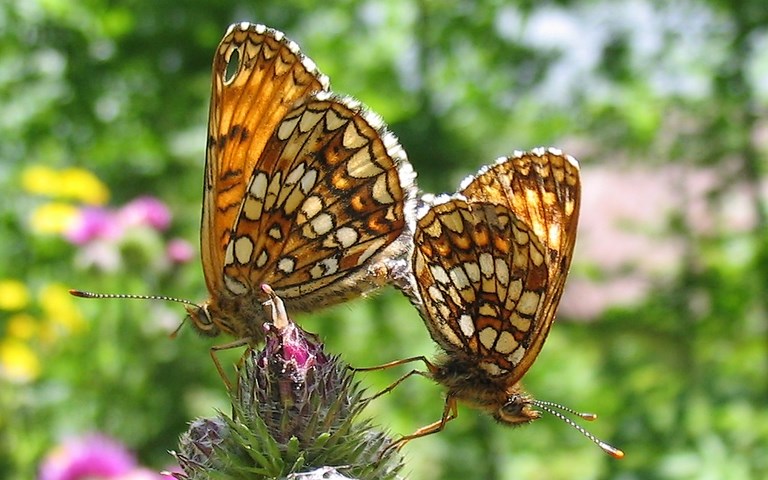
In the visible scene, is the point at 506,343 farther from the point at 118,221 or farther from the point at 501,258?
the point at 118,221

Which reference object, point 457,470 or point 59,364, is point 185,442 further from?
point 59,364

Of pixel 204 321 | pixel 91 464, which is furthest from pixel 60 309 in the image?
pixel 204 321

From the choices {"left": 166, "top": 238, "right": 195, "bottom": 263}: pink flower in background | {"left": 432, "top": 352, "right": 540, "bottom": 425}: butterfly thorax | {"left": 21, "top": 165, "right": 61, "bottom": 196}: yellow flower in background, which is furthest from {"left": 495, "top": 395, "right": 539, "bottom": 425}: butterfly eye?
{"left": 21, "top": 165, "right": 61, "bottom": 196}: yellow flower in background

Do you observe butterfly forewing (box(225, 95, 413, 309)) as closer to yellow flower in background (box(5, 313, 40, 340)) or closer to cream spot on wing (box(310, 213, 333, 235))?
cream spot on wing (box(310, 213, 333, 235))

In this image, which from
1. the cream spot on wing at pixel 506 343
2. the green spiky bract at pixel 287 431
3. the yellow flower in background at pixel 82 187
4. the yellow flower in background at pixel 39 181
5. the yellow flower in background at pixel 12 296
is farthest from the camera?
the yellow flower in background at pixel 39 181

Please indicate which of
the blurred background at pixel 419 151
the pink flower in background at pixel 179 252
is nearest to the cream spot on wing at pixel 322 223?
the blurred background at pixel 419 151

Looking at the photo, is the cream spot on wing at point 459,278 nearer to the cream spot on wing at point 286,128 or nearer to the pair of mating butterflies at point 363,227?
the pair of mating butterflies at point 363,227
